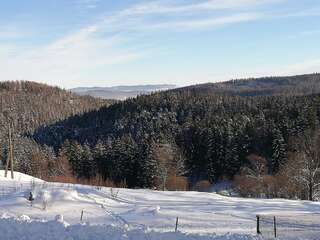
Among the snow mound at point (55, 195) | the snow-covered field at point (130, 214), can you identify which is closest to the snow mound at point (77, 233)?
the snow-covered field at point (130, 214)

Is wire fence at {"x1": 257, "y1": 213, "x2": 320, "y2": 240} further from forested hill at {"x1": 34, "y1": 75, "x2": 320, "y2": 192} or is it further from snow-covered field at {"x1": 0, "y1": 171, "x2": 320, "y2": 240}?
forested hill at {"x1": 34, "y1": 75, "x2": 320, "y2": 192}

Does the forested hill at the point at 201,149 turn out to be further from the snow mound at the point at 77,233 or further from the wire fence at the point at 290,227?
the snow mound at the point at 77,233

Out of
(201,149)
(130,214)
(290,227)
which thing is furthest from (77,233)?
(201,149)

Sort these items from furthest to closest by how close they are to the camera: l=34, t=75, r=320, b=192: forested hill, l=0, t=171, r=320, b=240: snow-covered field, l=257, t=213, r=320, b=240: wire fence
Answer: l=34, t=75, r=320, b=192: forested hill → l=257, t=213, r=320, b=240: wire fence → l=0, t=171, r=320, b=240: snow-covered field

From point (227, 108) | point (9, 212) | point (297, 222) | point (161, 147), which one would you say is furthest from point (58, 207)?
point (227, 108)

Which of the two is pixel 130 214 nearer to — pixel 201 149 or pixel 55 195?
pixel 55 195

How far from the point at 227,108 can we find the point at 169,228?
4741 inches

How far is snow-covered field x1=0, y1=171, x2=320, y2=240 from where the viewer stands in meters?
15.2

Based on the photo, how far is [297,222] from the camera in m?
18.4

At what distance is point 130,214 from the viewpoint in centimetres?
2075

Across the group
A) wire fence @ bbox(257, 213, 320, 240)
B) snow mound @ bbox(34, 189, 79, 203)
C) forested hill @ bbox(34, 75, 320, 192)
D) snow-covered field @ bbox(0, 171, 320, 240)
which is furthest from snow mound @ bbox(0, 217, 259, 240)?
forested hill @ bbox(34, 75, 320, 192)

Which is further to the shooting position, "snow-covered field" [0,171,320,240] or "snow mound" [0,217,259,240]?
"snow-covered field" [0,171,320,240]

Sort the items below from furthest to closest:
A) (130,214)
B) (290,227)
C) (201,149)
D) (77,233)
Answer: (201,149), (130,214), (290,227), (77,233)

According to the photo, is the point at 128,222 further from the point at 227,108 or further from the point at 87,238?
the point at 227,108
